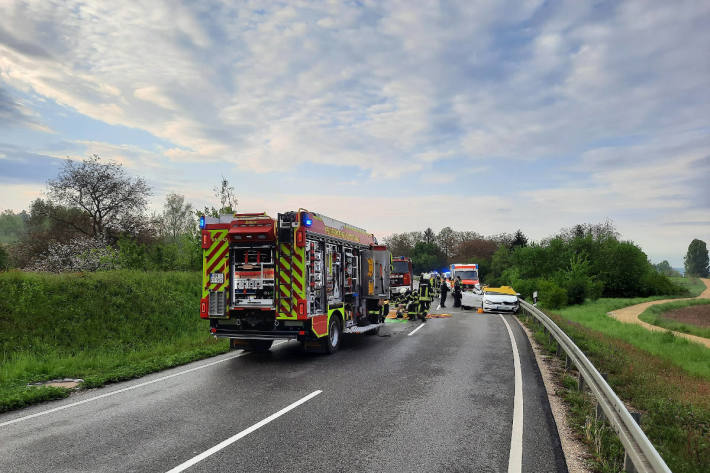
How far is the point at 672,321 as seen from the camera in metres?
24.6

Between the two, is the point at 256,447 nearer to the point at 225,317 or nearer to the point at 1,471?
the point at 1,471

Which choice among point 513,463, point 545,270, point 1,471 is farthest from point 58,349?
point 545,270

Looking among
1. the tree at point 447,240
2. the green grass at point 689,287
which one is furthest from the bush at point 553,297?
the tree at point 447,240

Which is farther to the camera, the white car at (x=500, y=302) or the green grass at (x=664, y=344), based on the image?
the white car at (x=500, y=302)

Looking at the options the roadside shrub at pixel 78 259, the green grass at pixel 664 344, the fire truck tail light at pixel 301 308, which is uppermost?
the roadside shrub at pixel 78 259

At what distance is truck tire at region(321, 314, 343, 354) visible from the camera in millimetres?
11435

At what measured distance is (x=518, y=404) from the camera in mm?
7035

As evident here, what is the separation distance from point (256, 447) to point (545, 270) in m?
44.8

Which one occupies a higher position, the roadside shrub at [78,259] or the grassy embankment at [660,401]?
the roadside shrub at [78,259]

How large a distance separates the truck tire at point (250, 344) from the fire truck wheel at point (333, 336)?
1614 mm

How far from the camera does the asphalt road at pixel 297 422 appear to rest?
15.9 ft

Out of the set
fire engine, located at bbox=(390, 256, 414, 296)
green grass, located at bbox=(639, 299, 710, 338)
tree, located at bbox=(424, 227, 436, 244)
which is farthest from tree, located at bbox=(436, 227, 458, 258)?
fire engine, located at bbox=(390, 256, 414, 296)

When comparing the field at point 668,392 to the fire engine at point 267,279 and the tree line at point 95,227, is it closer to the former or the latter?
the fire engine at point 267,279

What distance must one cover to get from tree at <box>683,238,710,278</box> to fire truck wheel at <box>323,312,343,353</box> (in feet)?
651
